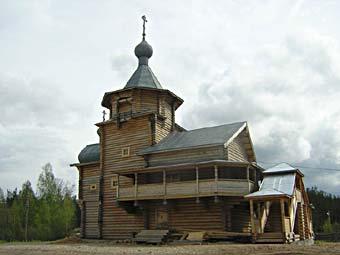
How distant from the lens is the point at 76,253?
768 inches

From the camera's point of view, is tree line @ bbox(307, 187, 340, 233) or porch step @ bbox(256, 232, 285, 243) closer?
porch step @ bbox(256, 232, 285, 243)

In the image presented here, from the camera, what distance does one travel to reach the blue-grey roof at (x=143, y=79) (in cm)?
3294

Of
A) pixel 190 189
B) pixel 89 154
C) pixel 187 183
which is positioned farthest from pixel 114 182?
pixel 190 189

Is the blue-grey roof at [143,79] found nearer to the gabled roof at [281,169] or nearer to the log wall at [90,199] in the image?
the log wall at [90,199]

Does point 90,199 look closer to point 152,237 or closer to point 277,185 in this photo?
point 152,237

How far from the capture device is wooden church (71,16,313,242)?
84.0 ft

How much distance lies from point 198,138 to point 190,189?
441 cm

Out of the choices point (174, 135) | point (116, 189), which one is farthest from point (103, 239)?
point (174, 135)

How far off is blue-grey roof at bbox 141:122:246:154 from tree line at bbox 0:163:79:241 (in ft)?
79.8

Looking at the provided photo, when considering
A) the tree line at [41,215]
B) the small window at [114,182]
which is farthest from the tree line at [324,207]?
the small window at [114,182]

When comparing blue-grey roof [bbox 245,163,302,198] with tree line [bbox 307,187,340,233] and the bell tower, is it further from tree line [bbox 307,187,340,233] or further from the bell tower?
tree line [bbox 307,187,340,233]

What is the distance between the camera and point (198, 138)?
95.0 feet

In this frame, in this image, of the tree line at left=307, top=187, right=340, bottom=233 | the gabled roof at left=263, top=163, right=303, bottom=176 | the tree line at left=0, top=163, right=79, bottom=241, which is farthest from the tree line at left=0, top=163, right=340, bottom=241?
the gabled roof at left=263, top=163, right=303, bottom=176

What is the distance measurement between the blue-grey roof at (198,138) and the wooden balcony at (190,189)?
2.63m
